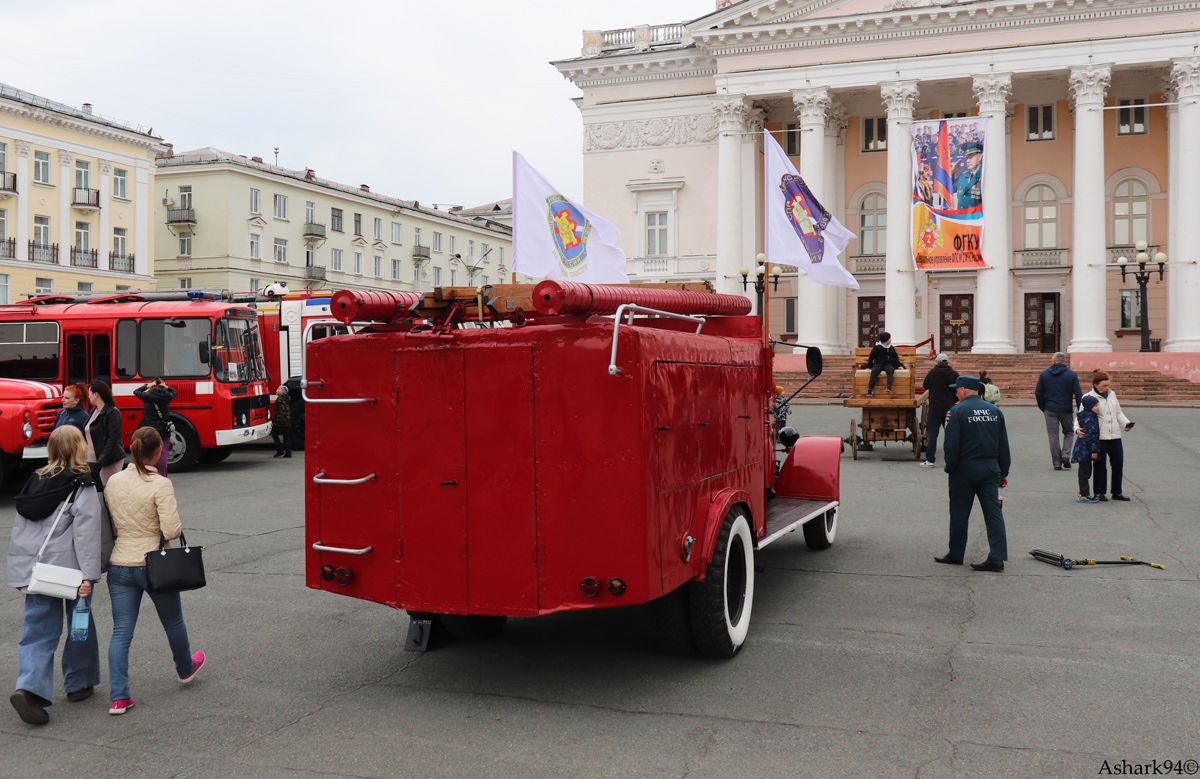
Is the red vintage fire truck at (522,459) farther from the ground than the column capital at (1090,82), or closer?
closer

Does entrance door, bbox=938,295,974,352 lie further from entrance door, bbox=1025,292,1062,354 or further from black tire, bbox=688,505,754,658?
black tire, bbox=688,505,754,658

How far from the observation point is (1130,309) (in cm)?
4206

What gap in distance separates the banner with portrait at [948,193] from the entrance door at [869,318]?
9.85m

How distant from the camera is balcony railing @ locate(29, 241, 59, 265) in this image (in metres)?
51.4

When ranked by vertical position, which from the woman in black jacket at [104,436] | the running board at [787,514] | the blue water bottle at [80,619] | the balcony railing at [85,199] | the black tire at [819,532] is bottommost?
the black tire at [819,532]

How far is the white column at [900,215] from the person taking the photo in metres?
40.2

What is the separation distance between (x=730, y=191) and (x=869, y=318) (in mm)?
9087

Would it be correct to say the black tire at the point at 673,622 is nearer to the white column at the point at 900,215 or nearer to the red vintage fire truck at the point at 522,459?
the red vintage fire truck at the point at 522,459

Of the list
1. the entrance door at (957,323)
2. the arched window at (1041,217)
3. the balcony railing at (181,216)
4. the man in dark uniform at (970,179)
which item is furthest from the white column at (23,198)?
the arched window at (1041,217)

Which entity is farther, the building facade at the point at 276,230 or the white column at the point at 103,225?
the building facade at the point at 276,230

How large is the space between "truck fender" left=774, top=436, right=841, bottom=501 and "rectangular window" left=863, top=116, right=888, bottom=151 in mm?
39939

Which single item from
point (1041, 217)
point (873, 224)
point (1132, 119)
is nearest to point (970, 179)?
point (1041, 217)

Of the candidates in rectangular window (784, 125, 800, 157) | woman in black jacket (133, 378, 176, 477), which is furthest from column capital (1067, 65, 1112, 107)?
woman in black jacket (133, 378, 176, 477)

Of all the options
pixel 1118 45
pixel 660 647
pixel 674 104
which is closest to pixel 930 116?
pixel 1118 45
